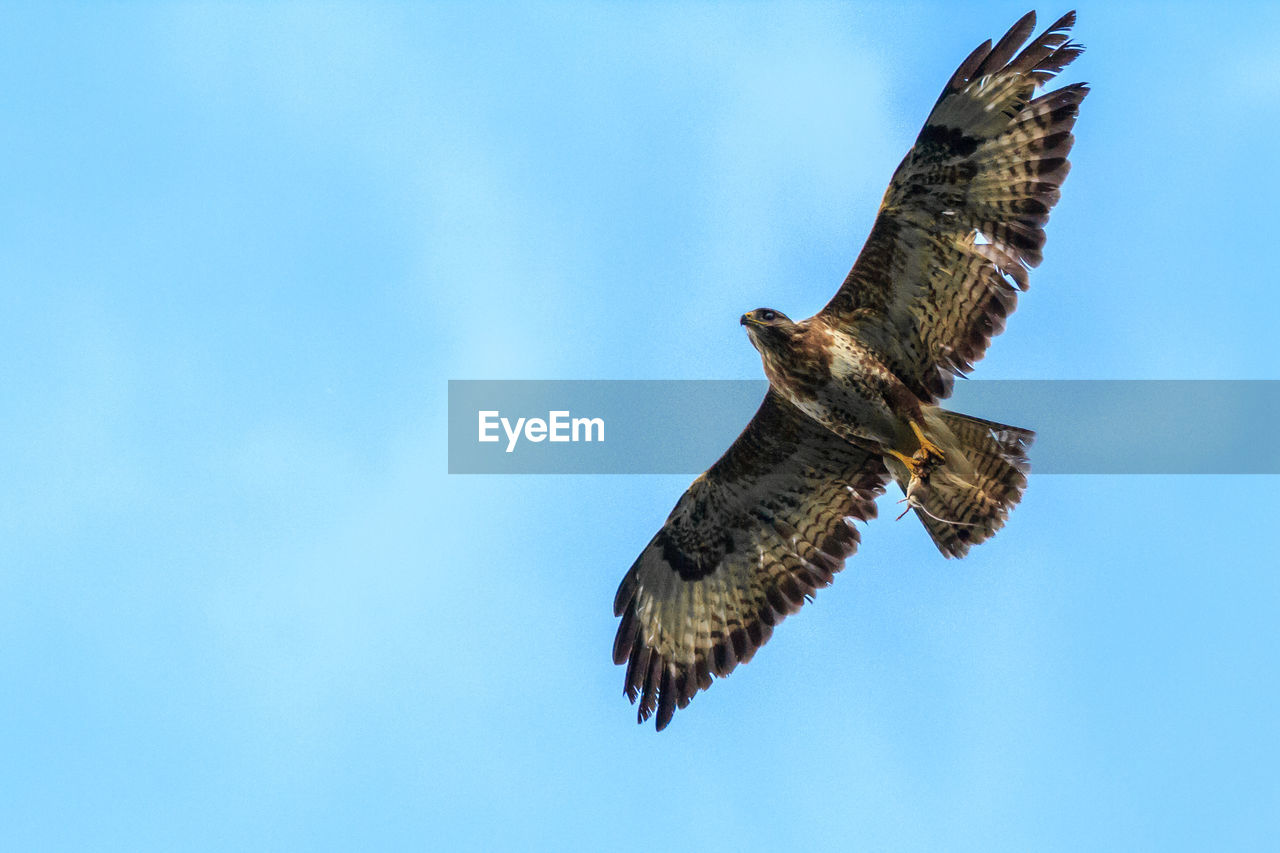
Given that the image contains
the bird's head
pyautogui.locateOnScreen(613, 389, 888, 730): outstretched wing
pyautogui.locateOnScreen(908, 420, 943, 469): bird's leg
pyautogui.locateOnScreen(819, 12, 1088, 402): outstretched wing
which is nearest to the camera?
pyautogui.locateOnScreen(819, 12, 1088, 402): outstretched wing

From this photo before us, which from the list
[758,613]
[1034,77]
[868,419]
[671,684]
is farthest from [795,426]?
[1034,77]

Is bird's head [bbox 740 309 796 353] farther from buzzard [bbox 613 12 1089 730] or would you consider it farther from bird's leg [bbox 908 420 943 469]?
bird's leg [bbox 908 420 943 469]

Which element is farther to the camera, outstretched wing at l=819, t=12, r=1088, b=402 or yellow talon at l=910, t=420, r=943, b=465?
yellow talon at l=910, t=420, r=943, b=465

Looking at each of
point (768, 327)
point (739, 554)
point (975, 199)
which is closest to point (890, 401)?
point (768, 327)

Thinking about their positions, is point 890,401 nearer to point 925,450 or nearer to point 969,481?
point 925,450

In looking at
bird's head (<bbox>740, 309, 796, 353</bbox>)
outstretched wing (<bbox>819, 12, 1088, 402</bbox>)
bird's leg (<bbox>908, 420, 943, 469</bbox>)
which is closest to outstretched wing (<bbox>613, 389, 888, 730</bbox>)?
bird's leg (<bbox>908, 420, 943, 469</bbox>)

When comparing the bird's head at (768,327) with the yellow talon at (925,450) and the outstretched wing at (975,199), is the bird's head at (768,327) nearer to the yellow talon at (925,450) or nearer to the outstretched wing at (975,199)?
the outstretched wing at (975,199)

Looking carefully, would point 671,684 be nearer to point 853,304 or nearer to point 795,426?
point 795,426
